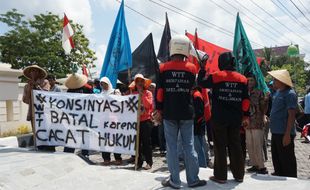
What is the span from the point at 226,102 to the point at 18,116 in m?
7.32

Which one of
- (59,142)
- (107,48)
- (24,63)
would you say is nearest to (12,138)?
(59,142)

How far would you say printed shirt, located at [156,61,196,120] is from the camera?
4660mm

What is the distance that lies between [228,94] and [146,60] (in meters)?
4.00

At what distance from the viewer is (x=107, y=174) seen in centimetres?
548

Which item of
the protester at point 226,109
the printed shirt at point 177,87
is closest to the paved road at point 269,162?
the protester at point 226,109

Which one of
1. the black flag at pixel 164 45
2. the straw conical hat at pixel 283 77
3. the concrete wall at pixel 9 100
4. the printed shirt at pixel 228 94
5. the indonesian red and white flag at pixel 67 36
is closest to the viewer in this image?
the printed shirt at pixel 228 94

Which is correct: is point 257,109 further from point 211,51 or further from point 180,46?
point 211,51

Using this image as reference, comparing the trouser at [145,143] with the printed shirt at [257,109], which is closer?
the printed shirt at [257,109]

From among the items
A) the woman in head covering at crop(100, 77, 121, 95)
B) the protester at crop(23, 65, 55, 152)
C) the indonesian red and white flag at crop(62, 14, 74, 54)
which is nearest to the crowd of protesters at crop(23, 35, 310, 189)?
the woman in head covering at crop(100, 77, 121, 95)

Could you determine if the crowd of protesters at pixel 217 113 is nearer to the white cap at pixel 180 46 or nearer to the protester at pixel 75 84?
the white cap at pixel 180 46

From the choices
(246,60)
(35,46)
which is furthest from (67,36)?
(35,46)

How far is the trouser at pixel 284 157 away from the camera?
5246 millimetres

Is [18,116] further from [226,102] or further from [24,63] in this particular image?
[24,63]

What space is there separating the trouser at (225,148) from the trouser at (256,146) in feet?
5.54
